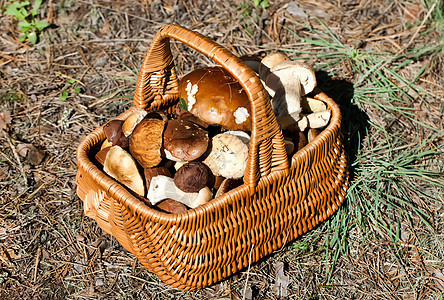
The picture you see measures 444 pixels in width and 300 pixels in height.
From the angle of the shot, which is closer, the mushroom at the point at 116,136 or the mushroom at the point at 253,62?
the mushroom at the point at 116,136

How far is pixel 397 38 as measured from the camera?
12.1 ft

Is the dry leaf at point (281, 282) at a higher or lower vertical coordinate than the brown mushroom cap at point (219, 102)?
lower

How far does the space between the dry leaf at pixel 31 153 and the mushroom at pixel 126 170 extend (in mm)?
929

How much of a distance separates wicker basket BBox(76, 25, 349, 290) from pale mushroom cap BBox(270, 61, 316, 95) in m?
0.26

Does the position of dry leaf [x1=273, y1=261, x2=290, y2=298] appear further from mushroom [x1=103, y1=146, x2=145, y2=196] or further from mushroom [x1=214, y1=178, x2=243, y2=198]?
mushroom [x1=103, y1=146, x2=145, y2=196]

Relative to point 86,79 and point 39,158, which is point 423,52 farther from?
point 39,158

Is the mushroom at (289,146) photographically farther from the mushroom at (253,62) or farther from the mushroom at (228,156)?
the mushroom at (253,62)

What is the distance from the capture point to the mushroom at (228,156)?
2234mm

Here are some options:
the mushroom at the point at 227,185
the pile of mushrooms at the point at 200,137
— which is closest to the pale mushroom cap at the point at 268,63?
the pile of mushrooms at the point at 200,137

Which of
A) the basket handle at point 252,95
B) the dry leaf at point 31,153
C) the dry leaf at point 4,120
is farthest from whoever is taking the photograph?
the dry leaf at point 4,120

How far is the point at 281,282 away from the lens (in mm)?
2473

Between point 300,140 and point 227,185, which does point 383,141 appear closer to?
point 300,140

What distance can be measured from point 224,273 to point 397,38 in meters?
2.48

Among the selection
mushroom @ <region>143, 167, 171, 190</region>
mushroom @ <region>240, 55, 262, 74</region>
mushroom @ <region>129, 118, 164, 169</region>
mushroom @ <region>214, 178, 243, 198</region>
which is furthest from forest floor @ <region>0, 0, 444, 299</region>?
mushroom @ <region>240, 55, 262, 74</region>
